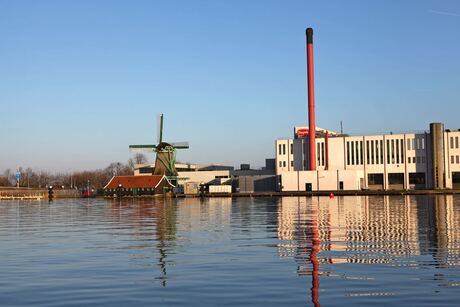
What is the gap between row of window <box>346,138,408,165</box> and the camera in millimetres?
143125

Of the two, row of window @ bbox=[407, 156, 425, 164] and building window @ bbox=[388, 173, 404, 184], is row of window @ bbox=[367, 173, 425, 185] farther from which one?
row of window @ bbox=[407, 156, 425, 164]

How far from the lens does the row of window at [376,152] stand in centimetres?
14312

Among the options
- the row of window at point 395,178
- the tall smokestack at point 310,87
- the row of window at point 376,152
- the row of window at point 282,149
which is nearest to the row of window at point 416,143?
the row of window at point 376,152

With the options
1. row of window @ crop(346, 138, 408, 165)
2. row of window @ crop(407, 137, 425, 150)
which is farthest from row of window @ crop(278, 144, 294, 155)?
row of window @ crop(407, 137, 425, 150)

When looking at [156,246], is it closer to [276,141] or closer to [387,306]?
[387,306]

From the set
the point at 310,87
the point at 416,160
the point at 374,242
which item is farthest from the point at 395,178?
the point at 374,242

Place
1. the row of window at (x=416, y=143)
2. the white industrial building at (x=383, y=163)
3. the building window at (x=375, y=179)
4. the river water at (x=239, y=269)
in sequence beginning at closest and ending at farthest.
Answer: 1. the river water at (x=239, y=269)
2. the white industrial building at (x=383, y=163)
3. the row of window at (x=416, y=143)
4. the building window at (x=375, y=179)

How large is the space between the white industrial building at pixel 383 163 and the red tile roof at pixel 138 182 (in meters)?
31.6

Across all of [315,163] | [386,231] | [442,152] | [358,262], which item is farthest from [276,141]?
[358,262]

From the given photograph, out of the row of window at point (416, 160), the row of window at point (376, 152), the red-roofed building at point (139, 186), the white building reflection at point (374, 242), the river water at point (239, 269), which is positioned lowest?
the river water at point (239, 269)

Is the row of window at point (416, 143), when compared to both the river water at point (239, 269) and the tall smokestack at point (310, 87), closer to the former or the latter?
the tall smokestack at point (310, 87)

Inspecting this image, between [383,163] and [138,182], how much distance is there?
2440 inches

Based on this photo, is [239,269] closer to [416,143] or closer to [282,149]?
[416,143]

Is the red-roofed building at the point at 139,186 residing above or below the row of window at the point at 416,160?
below
